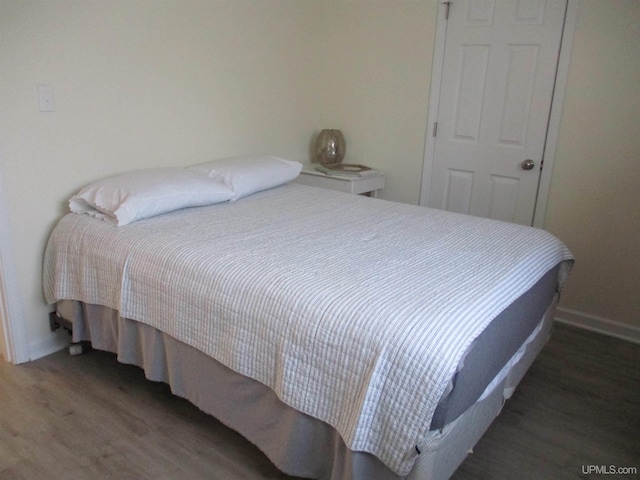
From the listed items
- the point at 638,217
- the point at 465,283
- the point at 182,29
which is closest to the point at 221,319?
the point at 465,283

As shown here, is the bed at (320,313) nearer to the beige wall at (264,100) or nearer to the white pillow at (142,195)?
the white pillow at (142,195)

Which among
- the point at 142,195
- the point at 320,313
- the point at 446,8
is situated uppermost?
the point at 446,8

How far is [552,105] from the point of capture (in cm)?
292

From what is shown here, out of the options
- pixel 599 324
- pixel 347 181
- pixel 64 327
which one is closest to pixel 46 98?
pixel 64 327

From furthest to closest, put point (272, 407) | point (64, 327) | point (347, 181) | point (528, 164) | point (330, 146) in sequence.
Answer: point (330, 146)
point (347, 181)
point (528, 164)
point (64, 327)
point (272, 407)

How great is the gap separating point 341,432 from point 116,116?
1947 millimetres

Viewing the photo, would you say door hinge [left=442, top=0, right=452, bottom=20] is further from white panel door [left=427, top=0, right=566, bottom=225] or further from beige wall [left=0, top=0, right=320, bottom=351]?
beige wall [left=0, top=0, right=320, bottom=351]

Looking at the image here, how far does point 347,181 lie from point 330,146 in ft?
1.37

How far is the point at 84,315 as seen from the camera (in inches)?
90.0

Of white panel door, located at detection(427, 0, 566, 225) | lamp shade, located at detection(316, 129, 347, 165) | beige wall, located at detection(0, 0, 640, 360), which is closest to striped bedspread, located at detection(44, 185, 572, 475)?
beige wall, located at detection(0, 0, 640, 360)

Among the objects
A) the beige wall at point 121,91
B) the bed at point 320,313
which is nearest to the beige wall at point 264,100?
the beige wall at point 121,91

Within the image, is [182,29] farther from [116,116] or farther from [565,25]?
[565,25]

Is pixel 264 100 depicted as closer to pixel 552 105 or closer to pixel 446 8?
pixel 446 8

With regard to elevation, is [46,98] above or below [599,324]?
above
